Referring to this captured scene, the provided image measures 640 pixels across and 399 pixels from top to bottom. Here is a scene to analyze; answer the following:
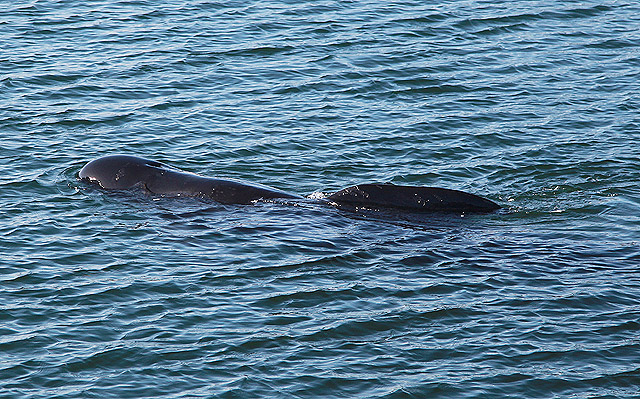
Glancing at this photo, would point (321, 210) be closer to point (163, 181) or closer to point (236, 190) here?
point (236, 190)

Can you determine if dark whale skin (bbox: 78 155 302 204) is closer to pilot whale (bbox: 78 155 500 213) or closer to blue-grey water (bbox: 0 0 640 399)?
pilot whale (bbox: 78 155 500 213)

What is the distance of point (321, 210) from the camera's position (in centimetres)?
1438

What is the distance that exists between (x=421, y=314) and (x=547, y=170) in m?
5.74

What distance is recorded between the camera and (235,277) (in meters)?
12.5

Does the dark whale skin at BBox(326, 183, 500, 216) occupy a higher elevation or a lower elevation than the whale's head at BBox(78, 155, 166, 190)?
lower

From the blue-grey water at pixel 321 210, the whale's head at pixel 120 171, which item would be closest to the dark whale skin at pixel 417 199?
the blue-grey water at pixel 321 210

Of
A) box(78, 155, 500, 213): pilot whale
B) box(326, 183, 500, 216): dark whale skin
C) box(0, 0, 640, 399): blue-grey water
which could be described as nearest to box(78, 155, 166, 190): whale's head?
box(78, 155, 500, 213): pilot whale

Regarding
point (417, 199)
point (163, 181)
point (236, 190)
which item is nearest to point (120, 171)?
point (163, 181)

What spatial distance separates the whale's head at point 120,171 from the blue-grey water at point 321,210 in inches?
10.9

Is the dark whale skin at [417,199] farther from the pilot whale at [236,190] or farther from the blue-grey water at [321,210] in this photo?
the blue-grey water at [321,210]

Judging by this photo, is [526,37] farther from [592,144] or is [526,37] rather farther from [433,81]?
[592,144]

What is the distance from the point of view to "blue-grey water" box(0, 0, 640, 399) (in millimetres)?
10523

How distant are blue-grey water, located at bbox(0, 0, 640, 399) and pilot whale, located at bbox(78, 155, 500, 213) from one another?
199 mm

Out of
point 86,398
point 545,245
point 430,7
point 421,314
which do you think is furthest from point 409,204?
point 430,7
